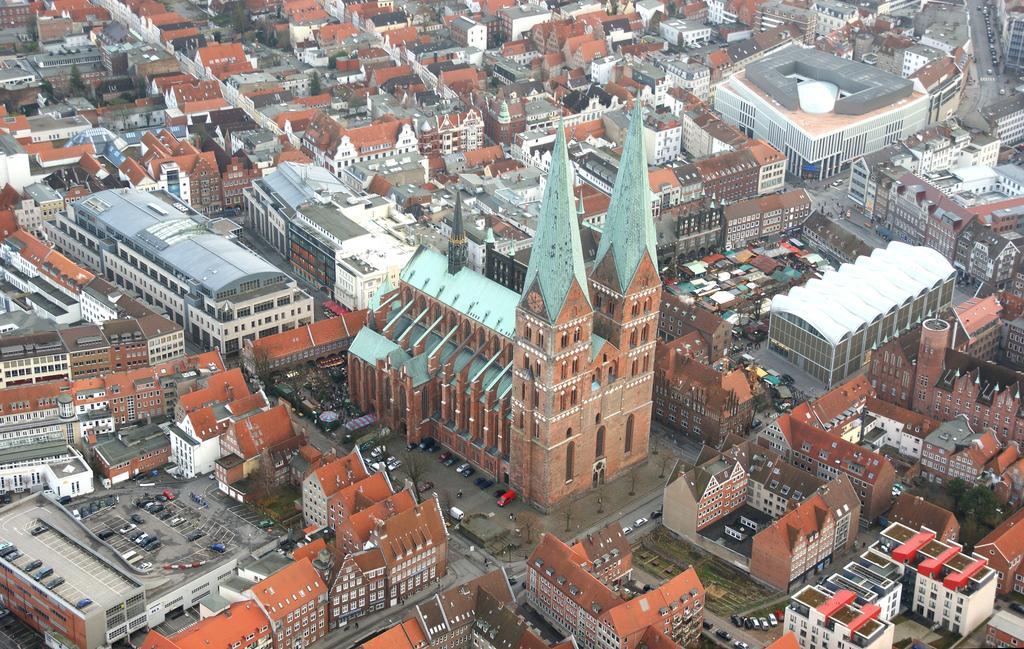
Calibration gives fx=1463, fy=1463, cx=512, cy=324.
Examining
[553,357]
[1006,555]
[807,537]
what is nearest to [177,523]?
[553,357]

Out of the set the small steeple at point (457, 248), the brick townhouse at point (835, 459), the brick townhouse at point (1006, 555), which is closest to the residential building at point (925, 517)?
the brick townhouse at point (1006, 555)

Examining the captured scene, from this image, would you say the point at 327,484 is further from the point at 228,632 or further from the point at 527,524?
the point at 228,632

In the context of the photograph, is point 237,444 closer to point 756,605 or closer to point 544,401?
point 544,401

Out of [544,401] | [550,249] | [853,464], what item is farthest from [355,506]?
[853,464]

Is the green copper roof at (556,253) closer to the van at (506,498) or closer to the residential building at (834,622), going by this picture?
the van at (506,498)

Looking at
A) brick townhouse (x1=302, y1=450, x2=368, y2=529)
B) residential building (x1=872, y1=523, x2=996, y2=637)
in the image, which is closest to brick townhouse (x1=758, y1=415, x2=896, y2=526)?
residential building (x1=872, y1=523, x2=996, y2=637)
